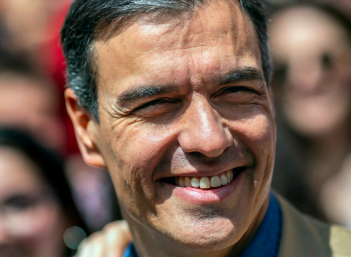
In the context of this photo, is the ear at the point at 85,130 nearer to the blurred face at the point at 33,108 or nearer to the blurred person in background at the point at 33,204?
the blurred person in background at the point at 33,204

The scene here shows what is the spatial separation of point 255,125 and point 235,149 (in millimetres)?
159

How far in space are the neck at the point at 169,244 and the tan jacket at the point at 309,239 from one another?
0.16 metres

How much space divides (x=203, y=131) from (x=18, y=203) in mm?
2209

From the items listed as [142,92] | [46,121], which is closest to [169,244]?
[142,92]

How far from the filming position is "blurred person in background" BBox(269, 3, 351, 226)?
4.39 metres

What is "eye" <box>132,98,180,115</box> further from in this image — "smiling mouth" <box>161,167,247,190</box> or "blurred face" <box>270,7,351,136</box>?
"blurred face" <box>270,7,351,136</box>

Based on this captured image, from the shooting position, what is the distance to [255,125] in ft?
6.33

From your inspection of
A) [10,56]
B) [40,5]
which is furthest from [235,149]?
[40,5]

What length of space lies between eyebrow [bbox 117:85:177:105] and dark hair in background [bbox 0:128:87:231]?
2016mm

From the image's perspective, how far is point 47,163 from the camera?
148 inches

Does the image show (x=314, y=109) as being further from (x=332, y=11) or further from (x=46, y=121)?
(x=46, y=121)

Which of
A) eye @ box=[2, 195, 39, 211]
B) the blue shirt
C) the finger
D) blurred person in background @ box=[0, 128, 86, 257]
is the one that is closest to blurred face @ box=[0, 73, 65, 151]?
blurred person in background @ box=[0, 128, 86, 257]

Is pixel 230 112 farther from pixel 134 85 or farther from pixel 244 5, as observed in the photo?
pixel 244 5

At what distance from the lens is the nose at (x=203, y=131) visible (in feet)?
5.79
